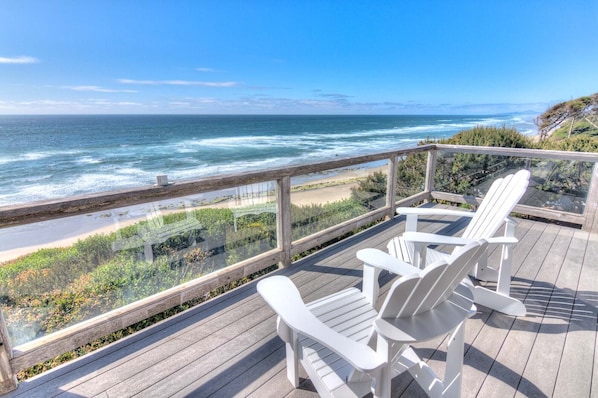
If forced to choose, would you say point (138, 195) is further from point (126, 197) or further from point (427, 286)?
point (427, 286)

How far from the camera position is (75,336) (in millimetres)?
1646

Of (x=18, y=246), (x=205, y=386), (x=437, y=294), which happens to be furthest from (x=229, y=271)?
(x=437, y=294)

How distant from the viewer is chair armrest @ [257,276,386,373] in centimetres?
86

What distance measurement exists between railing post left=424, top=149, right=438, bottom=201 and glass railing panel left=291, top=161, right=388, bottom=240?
Result: 3.49 ft

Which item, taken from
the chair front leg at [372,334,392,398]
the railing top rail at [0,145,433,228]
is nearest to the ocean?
the railing top rail at [0,145,433,228]

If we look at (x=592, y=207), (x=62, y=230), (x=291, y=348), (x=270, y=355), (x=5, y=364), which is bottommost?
(x=270, y=355)

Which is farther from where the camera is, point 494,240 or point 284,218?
point 284,218

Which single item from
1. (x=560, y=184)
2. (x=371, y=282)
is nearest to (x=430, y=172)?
(x=560, y=184)

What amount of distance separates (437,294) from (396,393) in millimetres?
691

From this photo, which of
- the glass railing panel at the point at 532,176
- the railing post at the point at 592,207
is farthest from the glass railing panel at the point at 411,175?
the railing post at the point at 592,207

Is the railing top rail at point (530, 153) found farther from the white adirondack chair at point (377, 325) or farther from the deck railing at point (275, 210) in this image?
the white adirondack chair at point (377, 325)

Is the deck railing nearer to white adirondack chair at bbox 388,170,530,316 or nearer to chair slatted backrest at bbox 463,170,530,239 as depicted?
white adirondack chair at bbox 388,170,530,316

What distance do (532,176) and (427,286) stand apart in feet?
12.4

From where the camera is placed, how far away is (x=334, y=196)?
3.42 metres
